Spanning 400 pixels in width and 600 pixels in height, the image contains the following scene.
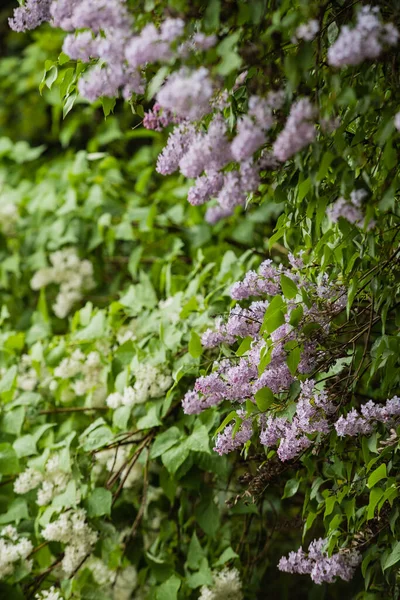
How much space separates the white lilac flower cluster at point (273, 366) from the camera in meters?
1.40

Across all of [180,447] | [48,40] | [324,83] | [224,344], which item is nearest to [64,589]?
[180,447]

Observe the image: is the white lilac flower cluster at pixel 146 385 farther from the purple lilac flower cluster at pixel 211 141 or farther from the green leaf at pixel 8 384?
the purple lilac flower cluster at pixel 211 141

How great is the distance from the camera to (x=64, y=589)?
1.93m

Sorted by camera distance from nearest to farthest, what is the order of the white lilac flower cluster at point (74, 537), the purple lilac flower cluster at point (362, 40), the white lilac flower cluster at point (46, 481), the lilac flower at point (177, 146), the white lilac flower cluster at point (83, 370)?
the purple lilac flower cluster at point (362, 40)
the lilac flower at point (177, 146)
the white lilac flower cluster at point (74, 537)
the white lilac flower cluster at point (46, 481)
the white lilac flower cluster at point (83, 370)

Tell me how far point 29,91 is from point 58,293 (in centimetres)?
181

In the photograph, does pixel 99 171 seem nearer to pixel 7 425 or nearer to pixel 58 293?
pixel 58 293

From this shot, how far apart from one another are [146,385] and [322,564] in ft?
2.15

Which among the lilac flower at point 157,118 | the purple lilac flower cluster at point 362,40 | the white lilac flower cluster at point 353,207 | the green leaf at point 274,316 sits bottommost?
the green leaf at point 274,316

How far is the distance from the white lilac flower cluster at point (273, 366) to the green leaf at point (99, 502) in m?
0.49

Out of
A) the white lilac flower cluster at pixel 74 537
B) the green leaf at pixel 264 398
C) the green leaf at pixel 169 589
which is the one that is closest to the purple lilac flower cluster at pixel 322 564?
the green leaf at pixel 264 398

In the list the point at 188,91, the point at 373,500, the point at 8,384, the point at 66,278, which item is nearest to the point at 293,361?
the point at 373,500

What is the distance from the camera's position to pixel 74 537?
191cm

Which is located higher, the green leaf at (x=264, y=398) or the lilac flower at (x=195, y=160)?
the lilac flower at (x=195, y=160)

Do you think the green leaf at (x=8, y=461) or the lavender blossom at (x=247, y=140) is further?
the green leaf at (x=8, y=461)
